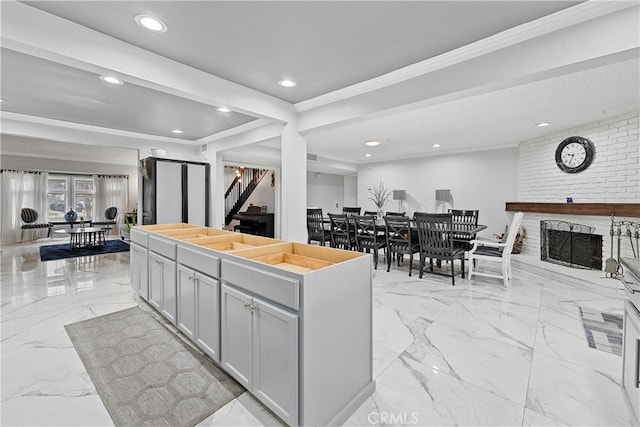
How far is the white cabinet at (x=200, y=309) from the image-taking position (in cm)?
195

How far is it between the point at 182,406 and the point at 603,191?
6468mm

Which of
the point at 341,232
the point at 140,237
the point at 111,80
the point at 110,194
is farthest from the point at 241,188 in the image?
the point at 111,80

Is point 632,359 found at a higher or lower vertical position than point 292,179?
lower

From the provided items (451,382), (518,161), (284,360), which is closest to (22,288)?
(284,360)

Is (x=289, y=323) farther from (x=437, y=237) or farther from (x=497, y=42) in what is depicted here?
(x=437, y=237)

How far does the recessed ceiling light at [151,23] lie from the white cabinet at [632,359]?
3.38 meters

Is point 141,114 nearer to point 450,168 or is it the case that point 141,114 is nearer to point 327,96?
point 327,96

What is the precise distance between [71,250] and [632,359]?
899 centimetres

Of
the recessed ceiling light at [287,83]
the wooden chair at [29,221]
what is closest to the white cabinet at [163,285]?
the recessed ceiling light at [287,83]

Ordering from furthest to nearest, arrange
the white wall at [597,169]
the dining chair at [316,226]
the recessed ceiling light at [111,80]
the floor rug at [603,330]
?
1. the dining chair at [316,226]
2. the white wall at [597,169]
3. the recessed ceiling light at [111,80]
4. the floor rug at [603,330]

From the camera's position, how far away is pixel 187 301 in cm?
228

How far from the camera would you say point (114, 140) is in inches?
203

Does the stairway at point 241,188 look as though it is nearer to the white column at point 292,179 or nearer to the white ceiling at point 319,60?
the white ceiling at point 319,60

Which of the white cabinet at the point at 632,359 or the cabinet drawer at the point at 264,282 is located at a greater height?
the cabinet drawer at the point at 264,282
